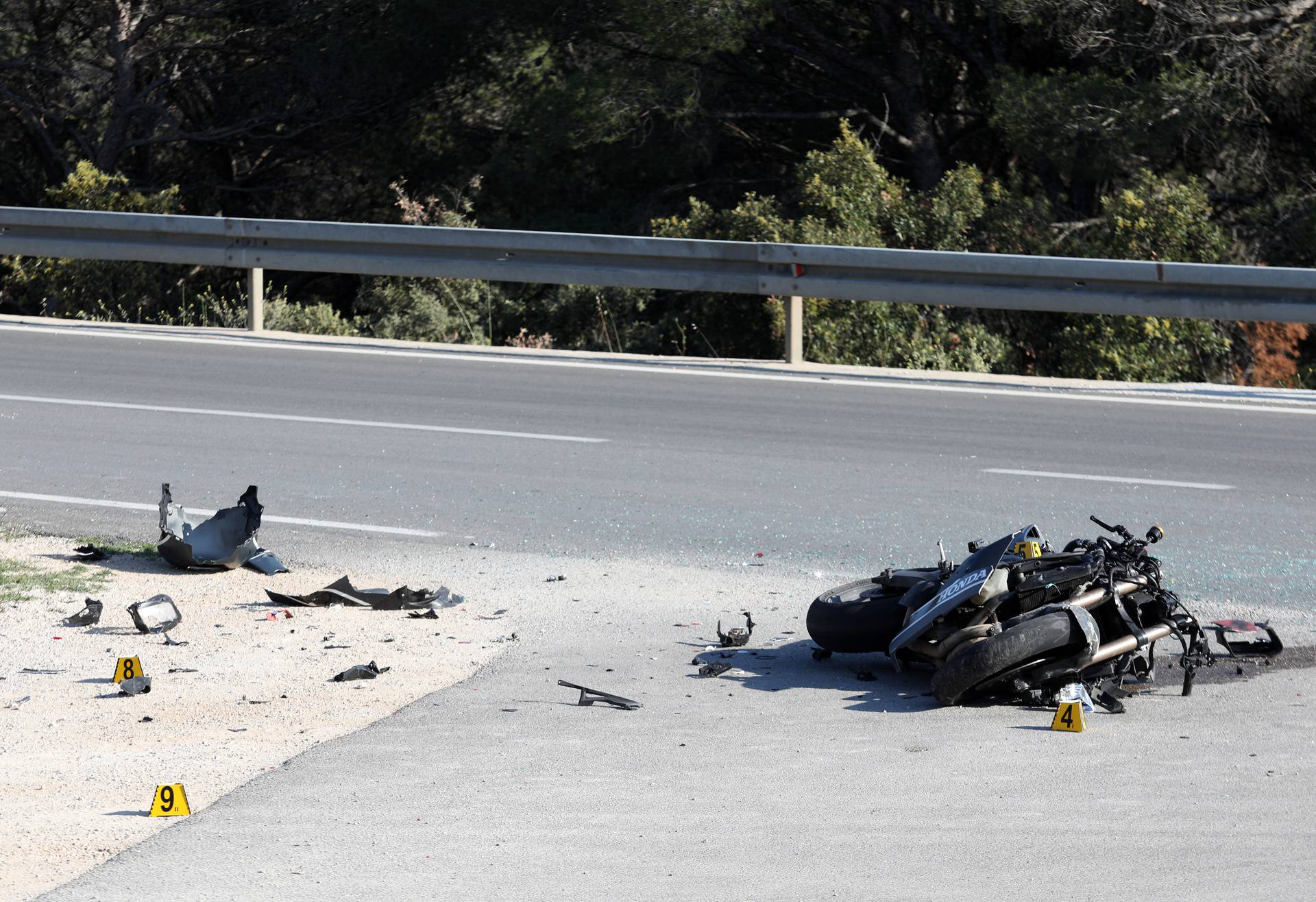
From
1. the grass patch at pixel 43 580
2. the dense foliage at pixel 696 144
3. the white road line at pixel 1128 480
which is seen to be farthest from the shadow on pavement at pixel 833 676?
the dense foliage at pixel 696 144

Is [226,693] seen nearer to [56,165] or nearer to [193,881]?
[193,881]

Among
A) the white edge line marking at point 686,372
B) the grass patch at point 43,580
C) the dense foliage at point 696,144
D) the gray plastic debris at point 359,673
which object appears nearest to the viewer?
the gray plastic debris at point 359,673

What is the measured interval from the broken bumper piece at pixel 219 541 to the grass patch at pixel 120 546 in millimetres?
133

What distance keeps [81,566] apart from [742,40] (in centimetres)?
1459

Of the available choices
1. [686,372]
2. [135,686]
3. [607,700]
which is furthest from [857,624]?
[686,372]

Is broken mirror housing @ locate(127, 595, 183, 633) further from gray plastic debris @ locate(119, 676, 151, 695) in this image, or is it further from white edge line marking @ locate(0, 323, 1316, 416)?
white edge line marking @ locate(0, 323, 1316, 416)

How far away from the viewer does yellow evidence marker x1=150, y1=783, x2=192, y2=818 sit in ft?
14.6

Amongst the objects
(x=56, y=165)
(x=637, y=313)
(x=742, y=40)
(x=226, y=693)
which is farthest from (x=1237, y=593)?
(x=56, y=165)

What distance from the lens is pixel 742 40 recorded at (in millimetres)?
20172

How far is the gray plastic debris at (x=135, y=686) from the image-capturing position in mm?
5527

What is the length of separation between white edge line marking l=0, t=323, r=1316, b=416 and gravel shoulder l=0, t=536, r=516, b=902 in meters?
5.90

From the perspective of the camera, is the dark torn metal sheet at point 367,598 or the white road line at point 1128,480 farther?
the white road line at point 1128,480

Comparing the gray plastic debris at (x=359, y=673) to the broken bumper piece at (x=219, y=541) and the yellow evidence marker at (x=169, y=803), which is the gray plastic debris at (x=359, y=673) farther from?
the broken bumper piece at (x=219, y=541)

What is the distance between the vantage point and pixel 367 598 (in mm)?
6781
